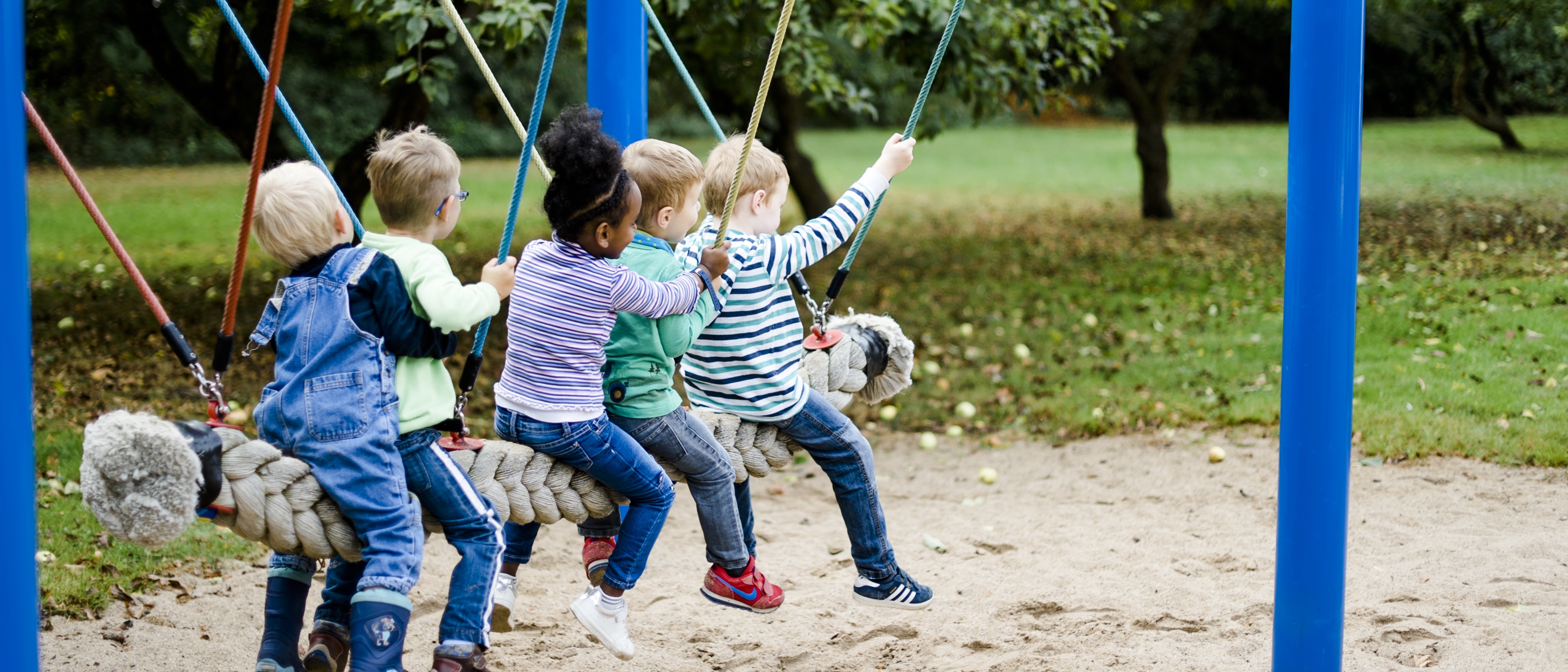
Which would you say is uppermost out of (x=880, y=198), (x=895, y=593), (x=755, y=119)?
(x=755, y=119)

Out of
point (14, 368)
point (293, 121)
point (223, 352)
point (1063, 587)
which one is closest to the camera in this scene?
point (14, 368)

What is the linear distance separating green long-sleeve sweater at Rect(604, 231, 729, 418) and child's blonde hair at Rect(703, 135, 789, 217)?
0.71 feet

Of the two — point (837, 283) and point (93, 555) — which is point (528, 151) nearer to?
point (837, 283)

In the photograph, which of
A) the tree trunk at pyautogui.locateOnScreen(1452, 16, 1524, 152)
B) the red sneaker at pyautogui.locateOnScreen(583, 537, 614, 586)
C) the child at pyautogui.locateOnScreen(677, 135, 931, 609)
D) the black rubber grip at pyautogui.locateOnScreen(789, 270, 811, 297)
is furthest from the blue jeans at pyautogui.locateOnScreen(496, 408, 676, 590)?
the tree trunk at pyautogui.locateOnScreen(1452, 16, 1524, 152)

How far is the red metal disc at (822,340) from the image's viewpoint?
3.68 meters

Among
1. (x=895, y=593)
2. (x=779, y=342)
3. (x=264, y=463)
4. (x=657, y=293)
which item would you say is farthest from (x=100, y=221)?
(x=895, y=593)

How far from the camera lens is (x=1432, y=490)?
5.01 m

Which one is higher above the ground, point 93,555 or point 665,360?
point 665,360

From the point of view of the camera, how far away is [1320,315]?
270 centimetres

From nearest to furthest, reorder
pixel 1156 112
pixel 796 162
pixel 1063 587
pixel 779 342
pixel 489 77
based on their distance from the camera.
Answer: pixel 489 77 < pixel 779 342 < pixel 1063 587 < pixel 796 162 < pixel 1156 112

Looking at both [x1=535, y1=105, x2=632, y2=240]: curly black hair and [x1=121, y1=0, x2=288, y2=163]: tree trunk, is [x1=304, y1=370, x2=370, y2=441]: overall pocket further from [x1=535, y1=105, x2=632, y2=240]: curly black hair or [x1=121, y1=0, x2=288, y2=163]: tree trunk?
[x1=121, y1=0, x2=288, y2=163]: tree trunk

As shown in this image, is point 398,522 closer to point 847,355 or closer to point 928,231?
point 847,355

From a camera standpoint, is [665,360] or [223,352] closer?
[223,352]

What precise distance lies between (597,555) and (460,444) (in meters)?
0.65
